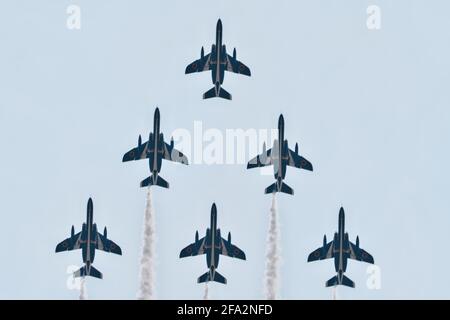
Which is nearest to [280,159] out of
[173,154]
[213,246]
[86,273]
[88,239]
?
[173,154]

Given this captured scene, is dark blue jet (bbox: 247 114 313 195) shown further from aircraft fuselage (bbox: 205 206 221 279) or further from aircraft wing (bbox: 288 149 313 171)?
aircraft fuselage (bbox: 205 206 221 279)

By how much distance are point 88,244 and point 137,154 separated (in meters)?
12.8

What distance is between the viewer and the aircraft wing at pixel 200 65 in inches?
6708

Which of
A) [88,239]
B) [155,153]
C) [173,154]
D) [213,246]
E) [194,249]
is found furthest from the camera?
[173,154]

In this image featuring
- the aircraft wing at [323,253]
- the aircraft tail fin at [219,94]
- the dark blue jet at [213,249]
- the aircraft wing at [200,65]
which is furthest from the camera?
the aircraft wing at [200,65]

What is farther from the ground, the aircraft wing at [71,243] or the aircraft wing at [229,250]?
the aircraft wing at [71,243]

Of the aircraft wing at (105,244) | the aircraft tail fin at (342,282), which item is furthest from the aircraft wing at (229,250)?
the aircraft wing at (105,244)

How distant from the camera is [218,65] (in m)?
168

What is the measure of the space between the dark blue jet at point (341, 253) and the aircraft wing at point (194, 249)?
13.9 m

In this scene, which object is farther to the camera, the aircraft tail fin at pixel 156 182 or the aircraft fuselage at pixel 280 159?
the aircraft fuselage at pixel 280 159

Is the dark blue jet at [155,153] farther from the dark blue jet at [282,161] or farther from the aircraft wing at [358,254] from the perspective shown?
the aircraft wing at [358,254]

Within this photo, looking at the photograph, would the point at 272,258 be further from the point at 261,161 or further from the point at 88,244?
the point at 261,161
